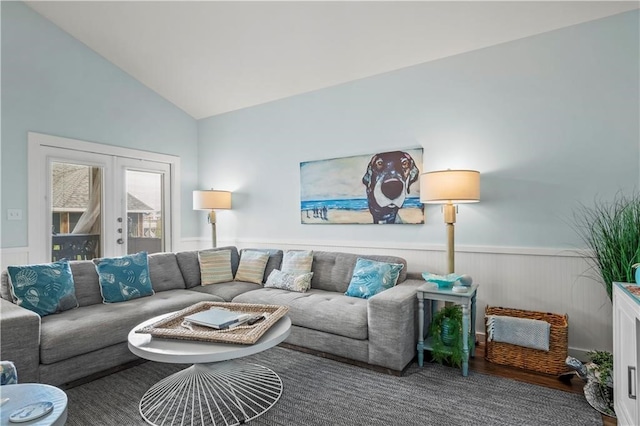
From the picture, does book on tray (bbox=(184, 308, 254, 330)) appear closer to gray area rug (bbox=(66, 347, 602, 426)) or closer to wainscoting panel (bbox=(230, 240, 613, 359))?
gray area rug (bbox=(66, 347, 602, 426))

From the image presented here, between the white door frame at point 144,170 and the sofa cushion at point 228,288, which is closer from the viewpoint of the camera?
the sofa cushion at point 228,288

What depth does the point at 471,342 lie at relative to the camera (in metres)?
2.72

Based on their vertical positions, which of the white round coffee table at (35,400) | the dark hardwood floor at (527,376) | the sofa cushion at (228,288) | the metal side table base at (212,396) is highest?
the white round coffee table at (35,400)

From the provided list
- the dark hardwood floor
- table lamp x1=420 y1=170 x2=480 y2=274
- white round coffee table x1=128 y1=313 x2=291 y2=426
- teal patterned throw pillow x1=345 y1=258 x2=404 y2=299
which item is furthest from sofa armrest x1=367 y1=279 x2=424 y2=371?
table lamp x1=420 y1=170 x2=480 y2=274

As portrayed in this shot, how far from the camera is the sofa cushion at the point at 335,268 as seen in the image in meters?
3.37

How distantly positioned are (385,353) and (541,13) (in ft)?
9.26

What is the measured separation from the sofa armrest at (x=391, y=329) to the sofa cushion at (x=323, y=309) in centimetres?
10

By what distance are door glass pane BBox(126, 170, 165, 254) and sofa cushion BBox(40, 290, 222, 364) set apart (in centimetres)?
179

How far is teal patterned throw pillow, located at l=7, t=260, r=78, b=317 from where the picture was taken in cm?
254

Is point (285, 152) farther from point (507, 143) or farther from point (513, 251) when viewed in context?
point (513, 251)

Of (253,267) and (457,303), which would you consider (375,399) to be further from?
(253,267)

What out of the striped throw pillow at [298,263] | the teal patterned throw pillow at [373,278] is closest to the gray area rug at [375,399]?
the teal patterned throw pillow at [373,278]

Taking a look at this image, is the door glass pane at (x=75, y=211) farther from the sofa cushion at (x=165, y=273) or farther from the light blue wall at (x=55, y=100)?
the sofa cushion at (x=165, y=273)

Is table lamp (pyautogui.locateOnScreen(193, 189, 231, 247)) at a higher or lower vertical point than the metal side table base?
higher
